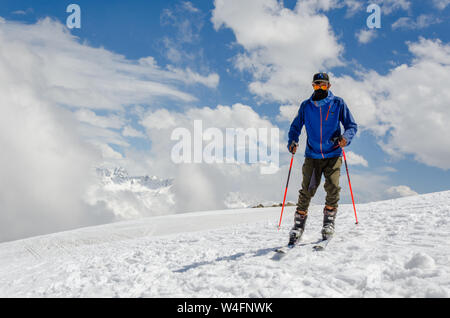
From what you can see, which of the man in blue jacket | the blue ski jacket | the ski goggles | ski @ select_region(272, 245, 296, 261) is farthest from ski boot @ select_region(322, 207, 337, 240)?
the ski goggles

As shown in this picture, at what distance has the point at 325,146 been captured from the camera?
5.47m

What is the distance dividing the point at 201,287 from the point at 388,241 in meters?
3.47

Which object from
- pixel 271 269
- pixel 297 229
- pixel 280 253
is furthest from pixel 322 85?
pixel 271 269

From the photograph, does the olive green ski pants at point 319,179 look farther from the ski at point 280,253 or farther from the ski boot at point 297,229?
the ski at point 280,253

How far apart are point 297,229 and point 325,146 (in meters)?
1.68

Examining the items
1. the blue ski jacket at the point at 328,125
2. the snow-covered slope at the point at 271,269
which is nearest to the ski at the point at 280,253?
the snow-covered slope at the point at 271,269

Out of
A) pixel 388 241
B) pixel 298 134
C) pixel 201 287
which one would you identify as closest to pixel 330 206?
pixel 388 241

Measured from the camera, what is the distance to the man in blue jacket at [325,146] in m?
5.41

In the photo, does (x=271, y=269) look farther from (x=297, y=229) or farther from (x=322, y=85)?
(x=322, y=85)

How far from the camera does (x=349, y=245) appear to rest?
4.93 meters

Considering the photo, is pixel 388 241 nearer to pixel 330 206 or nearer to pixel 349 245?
pixel 349 245

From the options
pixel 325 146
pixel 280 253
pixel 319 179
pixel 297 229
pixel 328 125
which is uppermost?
pixel 328 125
